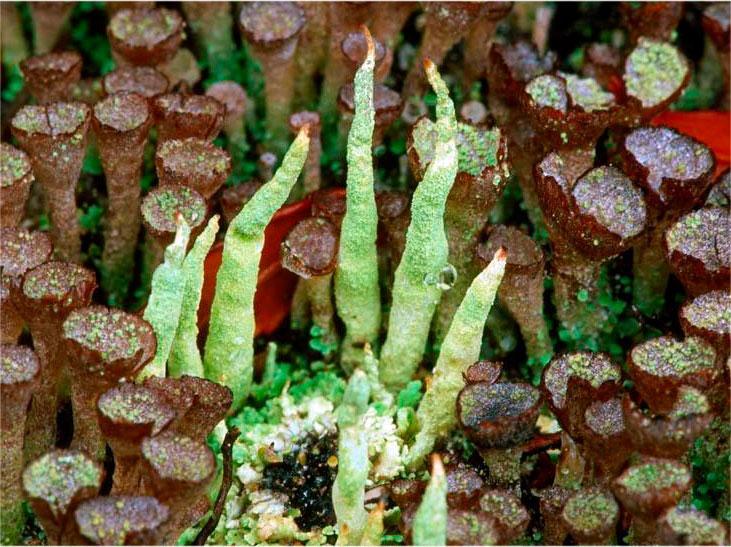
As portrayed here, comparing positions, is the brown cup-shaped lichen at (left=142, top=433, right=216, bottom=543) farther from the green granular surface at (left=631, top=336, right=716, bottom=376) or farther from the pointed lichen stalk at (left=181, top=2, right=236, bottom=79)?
the pointed lichen stalk at (left=181, top=2, right=236, bottom=79)

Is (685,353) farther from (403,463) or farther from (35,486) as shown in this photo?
(35,486)

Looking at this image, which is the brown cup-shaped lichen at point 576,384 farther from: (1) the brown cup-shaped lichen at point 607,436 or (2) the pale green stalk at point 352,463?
(2) the pale green stalk at point 352,463

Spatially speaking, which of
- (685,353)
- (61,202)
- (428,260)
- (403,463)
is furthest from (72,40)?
(685,353)

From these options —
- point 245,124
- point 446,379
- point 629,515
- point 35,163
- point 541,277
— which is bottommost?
point 629,515

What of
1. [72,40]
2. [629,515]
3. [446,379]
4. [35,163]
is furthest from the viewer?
[72,40]

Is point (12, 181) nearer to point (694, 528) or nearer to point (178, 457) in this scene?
point (178, 457)

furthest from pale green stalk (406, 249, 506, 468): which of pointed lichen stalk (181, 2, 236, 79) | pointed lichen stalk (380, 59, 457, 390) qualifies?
pointed lichen stalk (181, 2, 236, 79)
